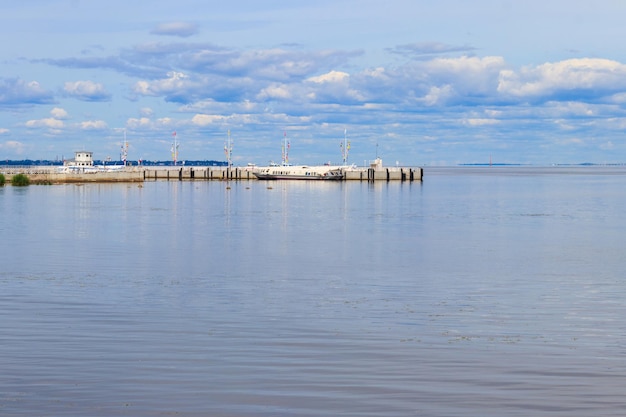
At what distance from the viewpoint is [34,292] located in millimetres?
31062

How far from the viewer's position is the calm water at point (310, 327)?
16.4 metres

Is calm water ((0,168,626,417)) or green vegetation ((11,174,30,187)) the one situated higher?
green vegetation ((11,174,30,187))

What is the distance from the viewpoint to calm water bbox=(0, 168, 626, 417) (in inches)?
645

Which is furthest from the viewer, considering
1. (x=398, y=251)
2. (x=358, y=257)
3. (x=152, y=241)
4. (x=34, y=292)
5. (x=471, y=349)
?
(x=152, y=241)

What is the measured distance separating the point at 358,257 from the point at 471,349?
2523 cm

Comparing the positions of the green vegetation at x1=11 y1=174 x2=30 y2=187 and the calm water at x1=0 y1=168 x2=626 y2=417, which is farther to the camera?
the green vegetation at x1=11 y1=174 x2=30 y2=187

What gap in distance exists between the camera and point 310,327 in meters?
24.4

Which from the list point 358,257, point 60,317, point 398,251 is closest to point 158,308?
point 60,317

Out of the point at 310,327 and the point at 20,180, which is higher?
the point at 20,180

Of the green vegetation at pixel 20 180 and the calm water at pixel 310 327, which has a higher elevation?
the green vegetation at pixel 20 180

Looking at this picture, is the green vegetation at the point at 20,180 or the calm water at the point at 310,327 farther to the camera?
the green vegetation at the point at 20,180

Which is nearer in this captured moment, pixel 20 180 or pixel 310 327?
pixel 310 327

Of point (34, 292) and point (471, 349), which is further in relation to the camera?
point (34, 292)

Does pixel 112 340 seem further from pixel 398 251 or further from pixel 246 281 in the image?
pixel 398 251
